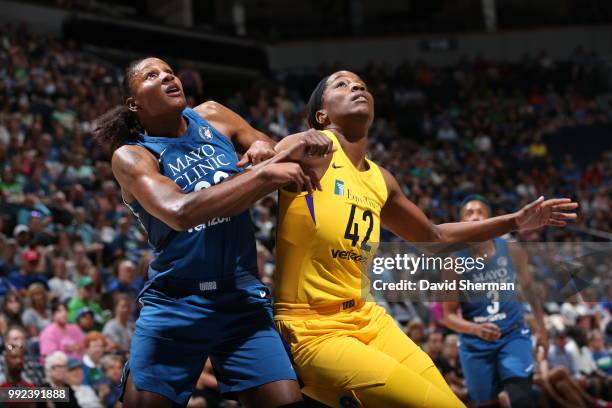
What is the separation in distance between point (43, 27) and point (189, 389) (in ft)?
57.0

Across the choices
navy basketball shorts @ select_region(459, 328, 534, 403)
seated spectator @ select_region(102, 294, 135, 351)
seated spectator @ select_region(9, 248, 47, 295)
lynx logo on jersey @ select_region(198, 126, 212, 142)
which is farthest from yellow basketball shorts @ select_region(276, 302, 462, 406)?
seated spectator @ select_region(9, 248, 47, 295)

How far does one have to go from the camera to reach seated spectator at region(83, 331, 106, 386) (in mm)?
7625

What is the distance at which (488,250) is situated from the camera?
192 inches

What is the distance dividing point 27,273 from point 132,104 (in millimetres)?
5759

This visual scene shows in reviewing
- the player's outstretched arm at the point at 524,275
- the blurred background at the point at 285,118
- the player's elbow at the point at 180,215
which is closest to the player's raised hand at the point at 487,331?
the player's outstretched arm at the point at 524,275

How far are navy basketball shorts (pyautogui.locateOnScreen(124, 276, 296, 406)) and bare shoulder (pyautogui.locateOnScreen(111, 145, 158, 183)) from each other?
1.78ft

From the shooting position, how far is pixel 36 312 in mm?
8453

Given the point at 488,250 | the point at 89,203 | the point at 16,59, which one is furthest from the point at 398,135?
the point at 488,250

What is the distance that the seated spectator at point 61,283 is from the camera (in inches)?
361

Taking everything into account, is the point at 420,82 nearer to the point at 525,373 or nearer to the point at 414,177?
the point at 414,177

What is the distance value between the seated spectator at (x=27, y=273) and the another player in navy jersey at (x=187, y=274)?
18.1 feet

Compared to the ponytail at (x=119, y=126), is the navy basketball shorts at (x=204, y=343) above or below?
below

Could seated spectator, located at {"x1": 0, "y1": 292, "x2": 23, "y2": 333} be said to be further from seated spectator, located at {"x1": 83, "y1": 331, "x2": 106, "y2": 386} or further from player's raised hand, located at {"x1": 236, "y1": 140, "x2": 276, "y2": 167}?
player's raised hand, located at {"x1": 236, "y1": 140, "x2": 276, "y2": 167}

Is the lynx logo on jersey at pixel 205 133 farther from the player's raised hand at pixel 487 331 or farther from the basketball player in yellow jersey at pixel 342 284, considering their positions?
the player's raised hand at pixel 487 331
